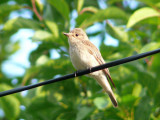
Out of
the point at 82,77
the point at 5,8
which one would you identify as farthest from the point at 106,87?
the point at 5,8

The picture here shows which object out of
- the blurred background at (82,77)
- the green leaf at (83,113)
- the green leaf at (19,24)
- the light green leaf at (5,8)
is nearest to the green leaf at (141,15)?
the blurred background at (82,77)

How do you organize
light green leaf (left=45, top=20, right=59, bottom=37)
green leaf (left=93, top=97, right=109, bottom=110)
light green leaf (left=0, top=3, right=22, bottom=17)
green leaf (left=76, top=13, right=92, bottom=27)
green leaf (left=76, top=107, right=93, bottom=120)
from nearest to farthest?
1. green leaf (left=93, top=97, right=109, bottom=110)
2. green leaf (left=76, top=107, right=93, bottom=120)
3. green leaf (left=76, top=13, right=92, bottom=27)
4. light green leaf (left=45, top=20, right=59, bottom=37)
5. light green leaf (left=0, top=3, right=22, bottom=17)

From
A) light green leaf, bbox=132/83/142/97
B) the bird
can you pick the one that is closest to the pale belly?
the bird

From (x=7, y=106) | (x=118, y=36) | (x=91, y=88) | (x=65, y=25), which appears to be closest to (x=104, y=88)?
(x=91, y=88)

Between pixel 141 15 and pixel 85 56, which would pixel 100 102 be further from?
pixel 141 15

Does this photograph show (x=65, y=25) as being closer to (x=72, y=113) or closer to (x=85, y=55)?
(x=85, y=55)

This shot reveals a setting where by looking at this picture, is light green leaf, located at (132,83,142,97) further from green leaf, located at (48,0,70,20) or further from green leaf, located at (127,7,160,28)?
green leaf, located at (48,0,70,20)
